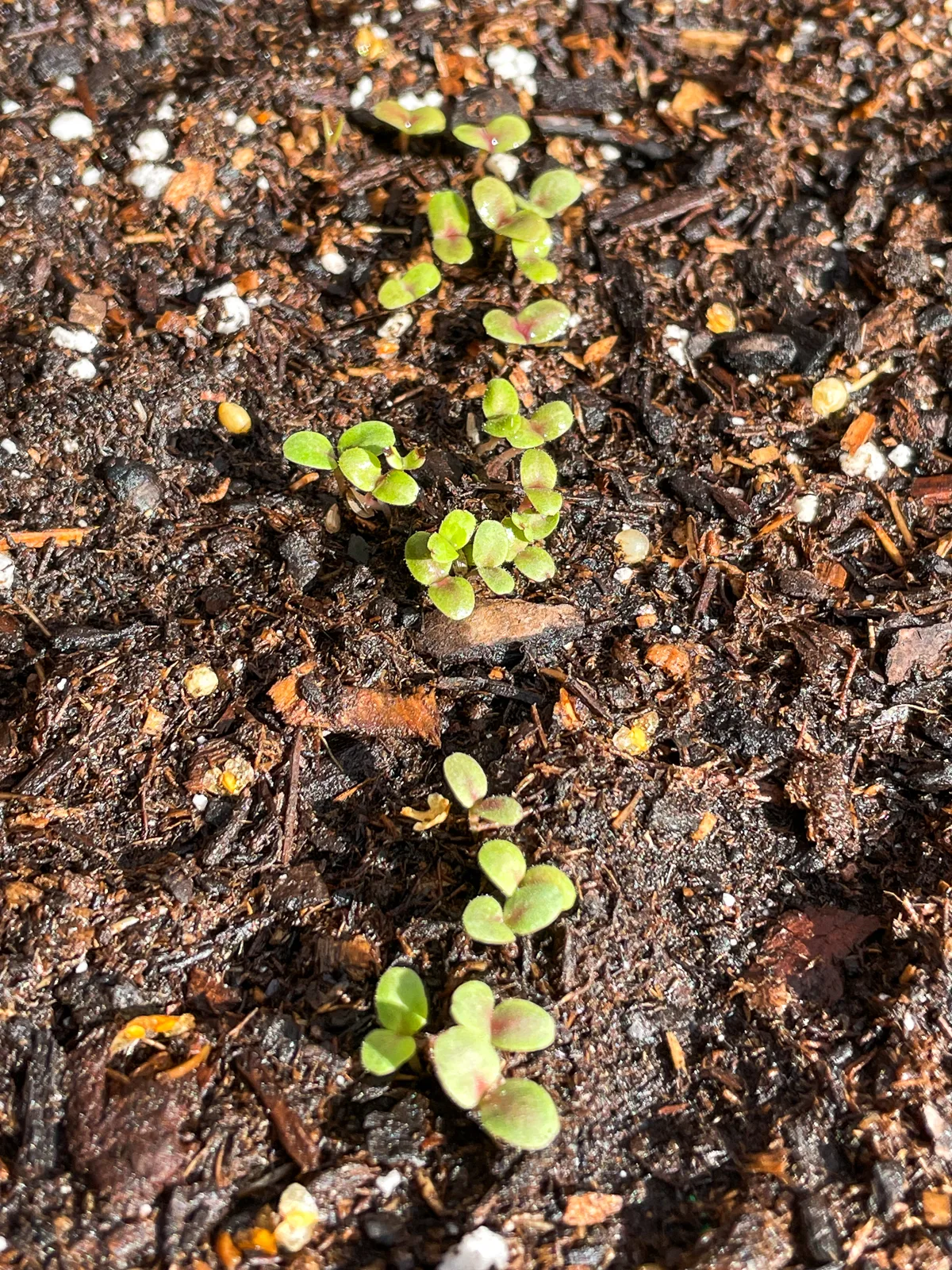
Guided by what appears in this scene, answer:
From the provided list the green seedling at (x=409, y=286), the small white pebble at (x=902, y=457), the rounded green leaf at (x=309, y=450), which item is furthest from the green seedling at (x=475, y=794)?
the small white pebble at (x=902, y=457)

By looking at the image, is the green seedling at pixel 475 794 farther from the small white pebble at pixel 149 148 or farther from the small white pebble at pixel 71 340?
the small white pebble at pixel 149 148

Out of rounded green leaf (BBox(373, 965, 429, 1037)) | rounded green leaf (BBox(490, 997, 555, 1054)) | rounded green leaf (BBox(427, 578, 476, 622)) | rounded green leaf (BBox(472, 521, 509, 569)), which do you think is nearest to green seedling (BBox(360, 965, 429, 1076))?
rounded green leaf (BBox(373, 965, 429, 1037))

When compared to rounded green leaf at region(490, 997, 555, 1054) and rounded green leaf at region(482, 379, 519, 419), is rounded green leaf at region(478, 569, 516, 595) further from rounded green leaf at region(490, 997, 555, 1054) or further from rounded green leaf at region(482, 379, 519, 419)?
rounded green leaf at region(490, 997, 555, 1054)

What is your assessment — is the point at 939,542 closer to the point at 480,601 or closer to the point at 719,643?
the point at 719,643

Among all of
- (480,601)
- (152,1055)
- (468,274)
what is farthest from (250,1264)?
(468,274)

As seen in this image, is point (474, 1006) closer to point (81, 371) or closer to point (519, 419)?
point (519, 419)

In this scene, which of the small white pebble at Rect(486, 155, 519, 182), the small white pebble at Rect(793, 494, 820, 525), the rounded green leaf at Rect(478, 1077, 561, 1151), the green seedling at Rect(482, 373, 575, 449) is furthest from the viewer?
the small white pebble at Rect(486, 155, 519, 182)
